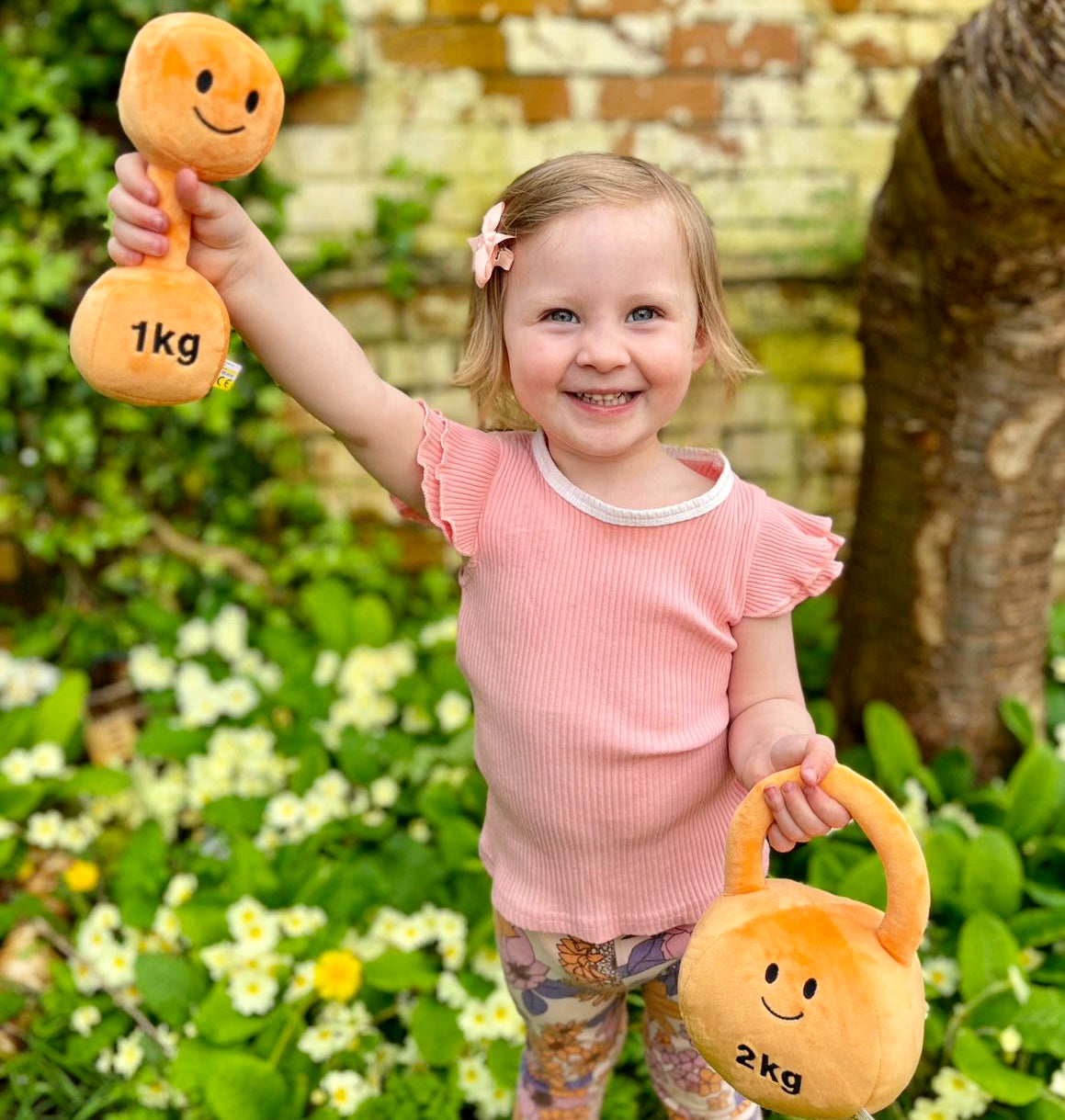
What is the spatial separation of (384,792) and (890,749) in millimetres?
1088

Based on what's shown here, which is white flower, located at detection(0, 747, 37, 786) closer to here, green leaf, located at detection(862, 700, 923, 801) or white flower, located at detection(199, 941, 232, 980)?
white flower, located at detection(199, 941, 232, 980)

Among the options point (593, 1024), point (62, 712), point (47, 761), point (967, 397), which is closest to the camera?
point (593, 1024)

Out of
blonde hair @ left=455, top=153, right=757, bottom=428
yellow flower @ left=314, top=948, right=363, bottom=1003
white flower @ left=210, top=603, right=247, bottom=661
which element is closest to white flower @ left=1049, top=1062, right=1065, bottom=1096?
yellow flower @ left=314, top=948, right=363, bottom=1003

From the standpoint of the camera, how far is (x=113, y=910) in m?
2.16

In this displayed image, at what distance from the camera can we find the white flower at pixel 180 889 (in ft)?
7.06

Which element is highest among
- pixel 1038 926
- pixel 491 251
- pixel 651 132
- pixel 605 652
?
pixel 651 132

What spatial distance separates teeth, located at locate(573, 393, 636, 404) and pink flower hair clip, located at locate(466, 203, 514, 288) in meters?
0.17

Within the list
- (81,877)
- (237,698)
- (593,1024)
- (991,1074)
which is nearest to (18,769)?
(81,877)

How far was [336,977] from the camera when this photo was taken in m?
1.90

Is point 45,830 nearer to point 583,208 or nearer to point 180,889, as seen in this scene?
point 180,889

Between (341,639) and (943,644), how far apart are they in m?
1.47

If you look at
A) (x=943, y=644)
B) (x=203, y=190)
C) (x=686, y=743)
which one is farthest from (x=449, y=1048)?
(x=203, y=190)

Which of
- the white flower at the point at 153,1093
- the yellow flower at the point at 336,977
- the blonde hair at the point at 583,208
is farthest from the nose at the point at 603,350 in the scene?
the white flower at the point at 153,1093

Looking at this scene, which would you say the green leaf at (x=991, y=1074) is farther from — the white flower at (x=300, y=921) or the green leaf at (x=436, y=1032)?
the white flower at (x=300, y=921)
